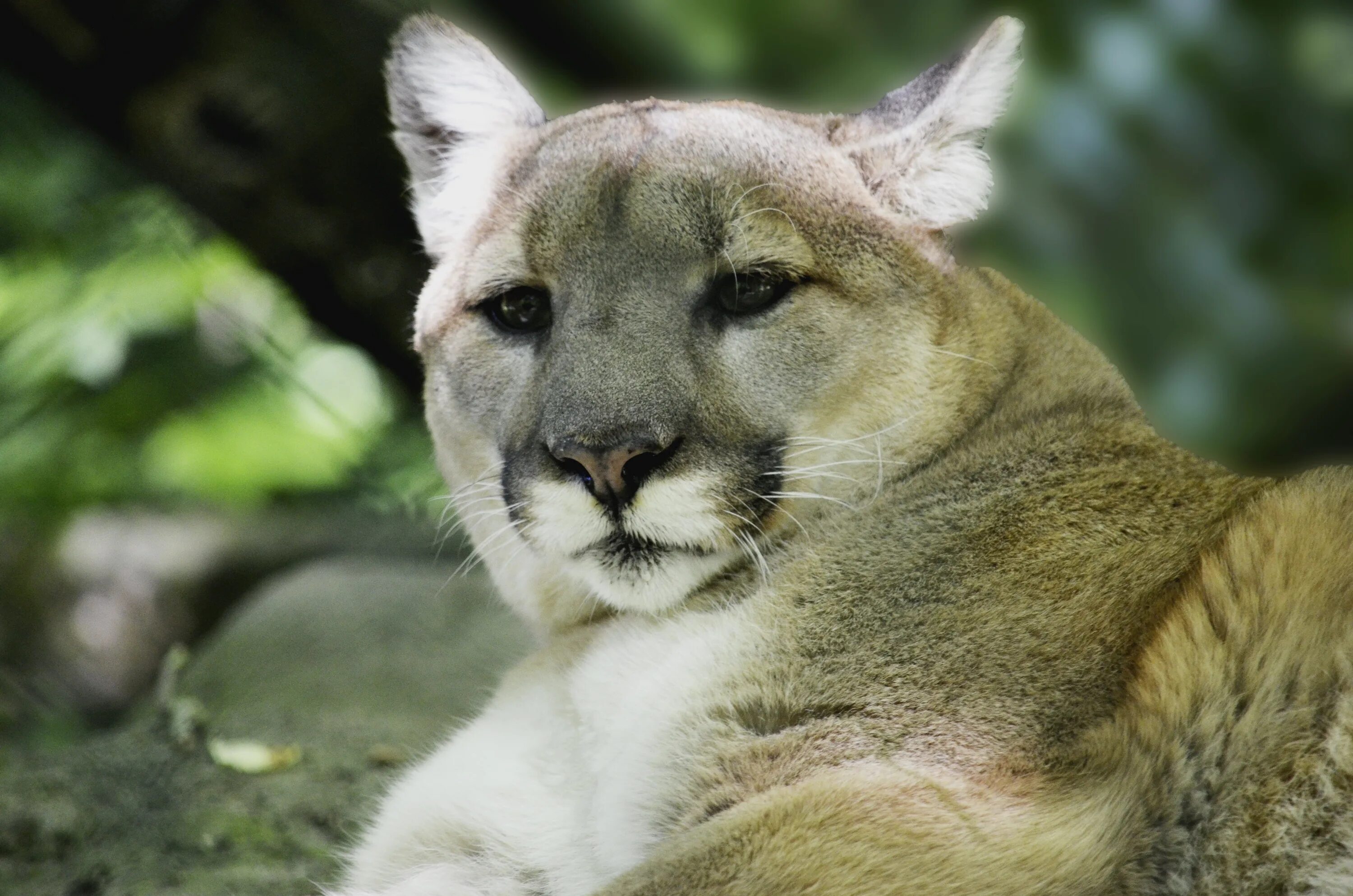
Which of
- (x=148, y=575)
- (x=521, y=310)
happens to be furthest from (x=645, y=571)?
(x=148, y=575)

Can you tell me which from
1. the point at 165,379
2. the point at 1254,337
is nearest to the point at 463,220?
the point at 165,379

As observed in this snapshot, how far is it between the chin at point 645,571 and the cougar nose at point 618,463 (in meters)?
0.16

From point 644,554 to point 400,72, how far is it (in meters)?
1.80

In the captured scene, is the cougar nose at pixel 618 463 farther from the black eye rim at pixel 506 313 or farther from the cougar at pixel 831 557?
the black eye rim at pixel 506 313

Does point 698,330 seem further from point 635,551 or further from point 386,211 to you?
point 386,211

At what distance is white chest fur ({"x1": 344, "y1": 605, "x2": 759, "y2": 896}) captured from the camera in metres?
3.02

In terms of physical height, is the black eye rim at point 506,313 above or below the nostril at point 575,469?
above

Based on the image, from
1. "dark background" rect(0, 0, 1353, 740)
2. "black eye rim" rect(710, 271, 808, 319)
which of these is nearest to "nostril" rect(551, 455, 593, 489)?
"black eye rim" rect(710, 271, 808, 319)

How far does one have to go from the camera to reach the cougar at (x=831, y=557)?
9.02ft

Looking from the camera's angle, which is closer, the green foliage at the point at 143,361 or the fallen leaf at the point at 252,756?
the fallen leaf at the point at 252,756

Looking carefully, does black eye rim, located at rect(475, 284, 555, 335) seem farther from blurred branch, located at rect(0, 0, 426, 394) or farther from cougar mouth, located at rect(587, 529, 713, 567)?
blurred branch, located at rect(0, 0, 426, 394)

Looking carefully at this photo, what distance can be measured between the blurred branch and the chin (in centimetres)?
307

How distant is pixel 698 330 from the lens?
329 centimetres

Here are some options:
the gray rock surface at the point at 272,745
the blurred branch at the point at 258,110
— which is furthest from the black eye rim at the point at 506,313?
the blurred branch at the point at 258,110
